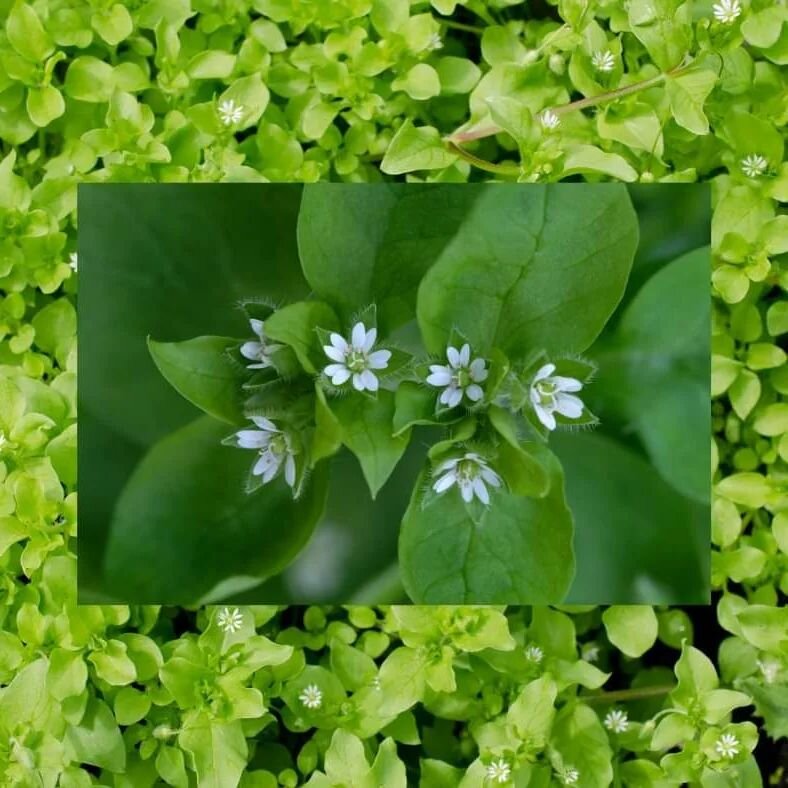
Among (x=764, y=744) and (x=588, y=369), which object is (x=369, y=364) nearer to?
(x=588, y=369)

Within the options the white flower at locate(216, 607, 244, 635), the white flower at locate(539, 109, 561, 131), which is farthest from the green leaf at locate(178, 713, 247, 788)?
the white flower at locate(539, 109, 561, 131)

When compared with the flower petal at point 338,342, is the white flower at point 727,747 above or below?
below

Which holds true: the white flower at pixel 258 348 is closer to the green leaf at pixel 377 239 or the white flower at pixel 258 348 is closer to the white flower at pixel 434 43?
the green leaf at pixel 377 239

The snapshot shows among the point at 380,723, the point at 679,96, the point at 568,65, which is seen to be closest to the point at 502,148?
the point at 568,65

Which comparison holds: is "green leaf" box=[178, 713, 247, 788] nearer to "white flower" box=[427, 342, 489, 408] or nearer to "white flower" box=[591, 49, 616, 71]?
"white flower" box=[427, 342, 489, 408]

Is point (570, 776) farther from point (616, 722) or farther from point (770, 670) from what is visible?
point (770, 670)

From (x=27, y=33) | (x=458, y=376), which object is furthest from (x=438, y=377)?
(x=27, y=33)

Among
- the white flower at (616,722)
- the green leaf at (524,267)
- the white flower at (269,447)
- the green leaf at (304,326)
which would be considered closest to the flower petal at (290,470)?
the white flower at (269,447)
